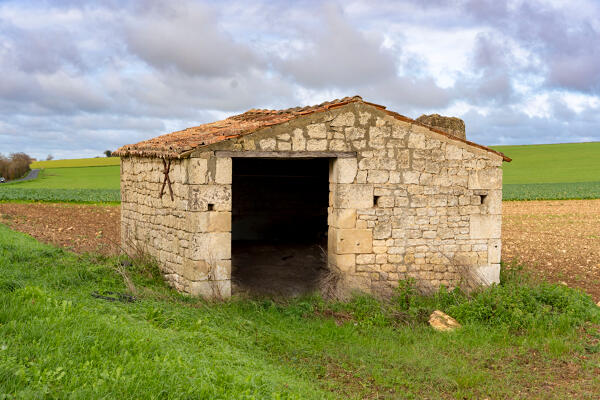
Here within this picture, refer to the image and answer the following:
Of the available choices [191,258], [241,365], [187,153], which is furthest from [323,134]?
[241,365]

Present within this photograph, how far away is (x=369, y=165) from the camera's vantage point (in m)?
9.06

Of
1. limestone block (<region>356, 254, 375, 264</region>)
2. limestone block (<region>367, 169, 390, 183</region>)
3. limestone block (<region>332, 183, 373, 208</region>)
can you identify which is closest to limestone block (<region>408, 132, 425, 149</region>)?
limestone block (<region>367, 169, 390, 183</region>)

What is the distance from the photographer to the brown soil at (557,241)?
11.9 metres

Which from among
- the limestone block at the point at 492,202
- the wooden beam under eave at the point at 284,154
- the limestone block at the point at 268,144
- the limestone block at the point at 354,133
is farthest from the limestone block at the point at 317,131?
the limestone block at the point at 492,202

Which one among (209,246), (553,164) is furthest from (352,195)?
(553,164)

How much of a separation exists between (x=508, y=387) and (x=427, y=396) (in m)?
1.05

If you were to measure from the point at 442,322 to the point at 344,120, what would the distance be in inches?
137

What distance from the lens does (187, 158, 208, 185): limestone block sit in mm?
8211

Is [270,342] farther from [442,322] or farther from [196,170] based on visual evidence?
[196,170]

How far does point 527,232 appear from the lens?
696 inches

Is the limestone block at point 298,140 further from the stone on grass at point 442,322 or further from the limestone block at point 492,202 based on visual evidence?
the limestone block at point 492,202

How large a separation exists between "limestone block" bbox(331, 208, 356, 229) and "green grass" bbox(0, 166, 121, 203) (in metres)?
18.7

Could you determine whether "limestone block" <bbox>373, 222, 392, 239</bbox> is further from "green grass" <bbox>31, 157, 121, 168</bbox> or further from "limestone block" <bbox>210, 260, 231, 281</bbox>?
"green grass" <bbox>31, 157, 121, 168</bbox>

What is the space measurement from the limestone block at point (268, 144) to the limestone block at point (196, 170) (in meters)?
0.91
